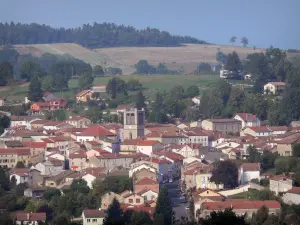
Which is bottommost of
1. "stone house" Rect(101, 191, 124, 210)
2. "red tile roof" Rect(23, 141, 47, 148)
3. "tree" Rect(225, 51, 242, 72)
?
"red tile roof" Rect(23, 141, 47, 148)

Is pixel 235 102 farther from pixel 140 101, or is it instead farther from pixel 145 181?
pixel 145 181

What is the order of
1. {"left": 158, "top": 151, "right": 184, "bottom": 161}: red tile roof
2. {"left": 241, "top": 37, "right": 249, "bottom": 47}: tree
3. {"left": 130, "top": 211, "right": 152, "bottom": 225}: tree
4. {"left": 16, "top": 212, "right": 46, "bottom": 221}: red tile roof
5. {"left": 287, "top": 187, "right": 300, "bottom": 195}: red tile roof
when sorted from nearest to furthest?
{"left": 130, "top": 211, "right": 152, "bottom": 225}: tree
{"left": 16, "top": 212, "right": 46, "bottom": 221}: red tile roof
{"left": 287, "top": 187, "right": 300, "bottom": 195}: red tile roof
{"left": 158, "top": 151, "right": 184, "bottom": 161}: red tile roof
{"left": 241, "top": 37, "right": 249, "bottom": 47}: tree

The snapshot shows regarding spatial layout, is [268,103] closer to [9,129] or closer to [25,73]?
[9,129]

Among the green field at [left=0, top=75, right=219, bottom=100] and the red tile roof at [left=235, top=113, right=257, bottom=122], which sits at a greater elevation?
the red tile roof at [left=235, top=113, right=257, bottom=122]

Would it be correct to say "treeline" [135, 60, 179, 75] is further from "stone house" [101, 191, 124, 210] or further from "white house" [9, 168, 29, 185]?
"stone house" [101, 191, 124, 210]

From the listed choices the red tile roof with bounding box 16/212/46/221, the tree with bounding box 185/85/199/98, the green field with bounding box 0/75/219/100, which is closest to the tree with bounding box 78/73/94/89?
the green field with bounding box 0/75/219/100

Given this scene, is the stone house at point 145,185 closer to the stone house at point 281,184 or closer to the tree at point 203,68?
the stone house at point 281,184
